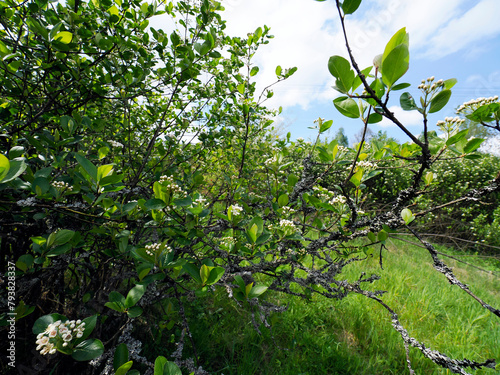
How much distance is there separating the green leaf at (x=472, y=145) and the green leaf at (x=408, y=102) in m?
0.29

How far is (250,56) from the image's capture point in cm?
171

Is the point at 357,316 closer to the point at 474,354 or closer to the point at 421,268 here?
the point at 474,354

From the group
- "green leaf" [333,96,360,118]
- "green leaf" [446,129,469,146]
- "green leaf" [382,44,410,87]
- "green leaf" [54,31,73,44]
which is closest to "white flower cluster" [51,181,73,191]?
"green leaf" [54,31,73,44]

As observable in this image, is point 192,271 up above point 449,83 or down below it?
below

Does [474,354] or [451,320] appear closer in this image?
[474,354]

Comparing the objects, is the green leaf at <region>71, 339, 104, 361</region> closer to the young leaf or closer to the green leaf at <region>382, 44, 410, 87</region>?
the young leaf

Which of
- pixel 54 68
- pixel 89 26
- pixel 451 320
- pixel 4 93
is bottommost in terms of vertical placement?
pixel 451 320

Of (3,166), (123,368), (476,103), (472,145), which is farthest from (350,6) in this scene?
(123,368)

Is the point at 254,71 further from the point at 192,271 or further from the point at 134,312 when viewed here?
the point at 134,312

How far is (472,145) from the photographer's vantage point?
0.81 meters

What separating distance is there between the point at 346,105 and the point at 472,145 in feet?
1.65

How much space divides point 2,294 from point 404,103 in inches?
67.2

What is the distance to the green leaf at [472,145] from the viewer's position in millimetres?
787

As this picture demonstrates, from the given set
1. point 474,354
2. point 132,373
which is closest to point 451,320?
point 474,354
